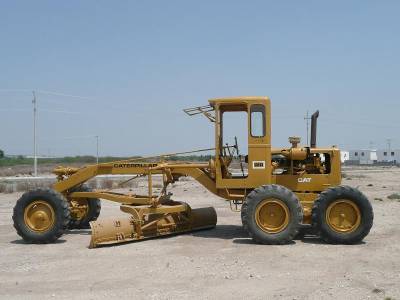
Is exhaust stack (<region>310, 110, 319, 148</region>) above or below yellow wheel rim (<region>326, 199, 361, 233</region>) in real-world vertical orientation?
above

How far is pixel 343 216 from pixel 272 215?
4.86ft

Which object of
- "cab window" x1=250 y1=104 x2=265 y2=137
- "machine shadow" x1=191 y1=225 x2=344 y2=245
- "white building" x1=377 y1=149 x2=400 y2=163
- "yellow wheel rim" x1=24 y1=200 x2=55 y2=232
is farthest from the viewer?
"white building" x1=377 y1=149 x2=400 y2=163

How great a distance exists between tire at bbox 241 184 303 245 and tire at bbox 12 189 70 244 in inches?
158

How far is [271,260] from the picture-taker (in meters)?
9.56

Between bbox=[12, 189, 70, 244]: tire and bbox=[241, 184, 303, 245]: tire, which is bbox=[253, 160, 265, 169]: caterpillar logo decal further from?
bbox=[12, 189, 70, 244]: tire

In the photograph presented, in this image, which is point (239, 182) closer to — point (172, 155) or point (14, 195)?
point (172, 155)

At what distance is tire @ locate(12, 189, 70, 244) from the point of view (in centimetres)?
1193

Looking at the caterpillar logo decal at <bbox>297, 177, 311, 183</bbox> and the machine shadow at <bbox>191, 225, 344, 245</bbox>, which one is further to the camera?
the caterpillar logo decal at <bbox>297, 177, 311, 183</bbox>

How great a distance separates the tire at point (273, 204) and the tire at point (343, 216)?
480mm

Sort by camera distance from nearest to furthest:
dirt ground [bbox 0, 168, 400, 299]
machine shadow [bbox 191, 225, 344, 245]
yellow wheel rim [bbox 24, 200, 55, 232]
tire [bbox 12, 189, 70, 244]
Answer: dirt ground [bbox 0, 168, 400, 299] → machine shadow [bbox 191, 225, 344, 245] → tire [bbox 12, 189, 70, 244] → yellow wheel rim [bbox 24, 200, 55, 232]

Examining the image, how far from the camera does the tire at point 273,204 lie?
1112 centimetres

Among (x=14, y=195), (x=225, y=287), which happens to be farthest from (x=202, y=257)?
(x=14, y=195)

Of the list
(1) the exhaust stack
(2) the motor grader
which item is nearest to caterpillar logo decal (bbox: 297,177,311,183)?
(2) the motor grader

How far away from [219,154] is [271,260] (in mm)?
3306
